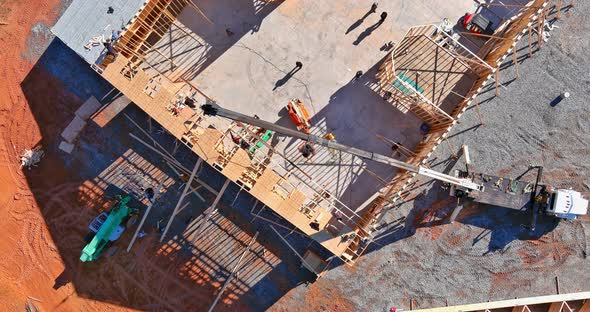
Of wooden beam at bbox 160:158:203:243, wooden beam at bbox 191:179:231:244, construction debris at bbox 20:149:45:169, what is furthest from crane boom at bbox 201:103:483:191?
construction debris at bbox 20:149:45:169

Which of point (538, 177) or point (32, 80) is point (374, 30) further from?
point (32, 80)

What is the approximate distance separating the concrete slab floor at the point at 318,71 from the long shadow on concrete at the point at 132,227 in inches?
165

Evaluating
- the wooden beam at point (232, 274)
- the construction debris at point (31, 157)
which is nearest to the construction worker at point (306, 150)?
the wooden beam at point (232, 274)

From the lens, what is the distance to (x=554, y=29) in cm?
2188

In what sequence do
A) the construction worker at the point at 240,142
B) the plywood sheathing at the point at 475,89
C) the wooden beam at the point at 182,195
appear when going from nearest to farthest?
the plywood sheathing at the point at 475,89 < the construction worker at the point at 240,142 < the wooden beam at the point at 182,195

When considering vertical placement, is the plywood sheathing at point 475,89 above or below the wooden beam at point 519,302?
above

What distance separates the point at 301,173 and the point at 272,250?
14.2ft

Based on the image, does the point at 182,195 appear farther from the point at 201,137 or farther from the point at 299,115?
the point at 299,115

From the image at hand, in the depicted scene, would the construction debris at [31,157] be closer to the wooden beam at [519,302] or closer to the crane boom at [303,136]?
the crane boom at [303,136]

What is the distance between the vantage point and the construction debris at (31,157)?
2266 cm

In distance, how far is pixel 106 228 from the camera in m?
21.9

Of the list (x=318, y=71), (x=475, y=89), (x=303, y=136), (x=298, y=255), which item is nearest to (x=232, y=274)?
(x=298, y=255)

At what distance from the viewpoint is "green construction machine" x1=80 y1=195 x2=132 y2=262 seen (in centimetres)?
2177

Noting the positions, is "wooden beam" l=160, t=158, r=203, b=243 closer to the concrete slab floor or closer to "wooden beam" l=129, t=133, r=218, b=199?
"wooden beam" l=129, t=133, r=218, b=199
